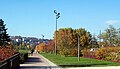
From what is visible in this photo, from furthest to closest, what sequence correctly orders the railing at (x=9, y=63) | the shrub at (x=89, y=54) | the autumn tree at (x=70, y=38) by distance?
1. the autumn tree at (x=70, y=38)
2. the shrub at (x=89, y=54)
3. the railing at (x=9, y=63)

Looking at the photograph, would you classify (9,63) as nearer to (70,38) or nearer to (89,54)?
(89,54)

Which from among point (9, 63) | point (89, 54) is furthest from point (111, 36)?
point (9, 63)

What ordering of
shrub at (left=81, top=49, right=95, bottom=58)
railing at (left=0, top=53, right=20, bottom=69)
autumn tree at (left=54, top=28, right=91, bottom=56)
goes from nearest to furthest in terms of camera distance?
railing at (left=0, top=53, right=20, bottom=69)
shrub at (left=81, top=49, right=95, bottom=58)
autumn tree at (left=54, top=28, right=91, bottom=56)


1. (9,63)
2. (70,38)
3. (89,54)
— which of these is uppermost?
(70,38)

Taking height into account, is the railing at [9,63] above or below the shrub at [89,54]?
below

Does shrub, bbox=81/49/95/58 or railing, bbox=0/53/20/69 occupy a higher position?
shrub, bbox=81/49/95/58

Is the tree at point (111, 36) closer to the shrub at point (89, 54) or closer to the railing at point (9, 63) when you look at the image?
the shrub at point (89, 54)

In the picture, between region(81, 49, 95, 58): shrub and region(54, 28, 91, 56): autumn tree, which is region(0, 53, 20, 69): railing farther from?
region(54, 28, 91, 56): autumn tree

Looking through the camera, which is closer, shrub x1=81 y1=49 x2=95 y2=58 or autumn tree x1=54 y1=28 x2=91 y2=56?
shrub x1=81 y1=49 x2=95 y2=58

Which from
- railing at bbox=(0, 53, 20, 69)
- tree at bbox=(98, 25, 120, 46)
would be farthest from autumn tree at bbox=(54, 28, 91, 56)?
railing at bbox=(0, 53, 20, 69)

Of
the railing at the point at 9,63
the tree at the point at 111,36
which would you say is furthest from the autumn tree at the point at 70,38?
the railing at the point at 9,63

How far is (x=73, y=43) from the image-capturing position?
233ft

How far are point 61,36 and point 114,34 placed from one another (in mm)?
12407

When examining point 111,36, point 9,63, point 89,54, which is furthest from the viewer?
point 111,36
